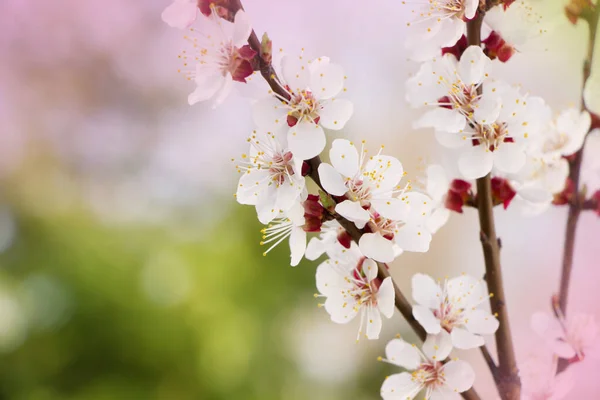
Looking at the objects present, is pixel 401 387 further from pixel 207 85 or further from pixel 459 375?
pixel 207 85

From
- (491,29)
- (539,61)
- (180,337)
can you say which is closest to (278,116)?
(491,29)

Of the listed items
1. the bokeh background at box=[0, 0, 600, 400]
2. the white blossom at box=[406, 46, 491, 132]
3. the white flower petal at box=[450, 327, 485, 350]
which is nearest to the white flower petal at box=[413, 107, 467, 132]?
the white blossom at box=[406, 46, 491, 132]

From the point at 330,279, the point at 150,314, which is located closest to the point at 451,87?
the point at 330,279

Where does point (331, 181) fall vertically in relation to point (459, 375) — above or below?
above

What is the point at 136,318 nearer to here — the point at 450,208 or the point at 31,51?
the point at 31,51

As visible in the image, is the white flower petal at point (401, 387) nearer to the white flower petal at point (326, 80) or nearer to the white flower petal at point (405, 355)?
the white flower petal at point (405, 355)

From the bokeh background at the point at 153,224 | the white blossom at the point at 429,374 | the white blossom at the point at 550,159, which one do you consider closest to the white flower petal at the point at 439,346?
the white blossom at the point at 429,374
